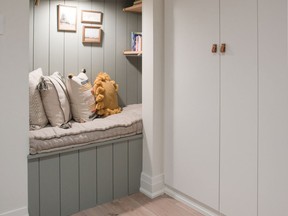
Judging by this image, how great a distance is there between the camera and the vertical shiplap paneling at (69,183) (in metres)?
2.11

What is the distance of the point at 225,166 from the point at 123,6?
6.65 ft

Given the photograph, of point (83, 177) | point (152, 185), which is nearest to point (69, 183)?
point (83, 177)

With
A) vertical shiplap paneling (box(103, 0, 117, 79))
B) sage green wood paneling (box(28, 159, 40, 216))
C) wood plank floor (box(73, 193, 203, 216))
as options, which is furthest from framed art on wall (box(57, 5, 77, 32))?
wood plank floor (box(73, 193, 203, 216))

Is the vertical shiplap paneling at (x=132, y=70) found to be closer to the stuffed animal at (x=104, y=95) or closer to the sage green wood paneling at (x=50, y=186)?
the stuffed animal at (x=104, y=95)

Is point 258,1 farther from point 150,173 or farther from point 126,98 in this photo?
point 126,98

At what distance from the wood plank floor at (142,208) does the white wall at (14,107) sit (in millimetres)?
540

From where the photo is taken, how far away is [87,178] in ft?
7.32

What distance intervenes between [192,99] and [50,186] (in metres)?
1.24

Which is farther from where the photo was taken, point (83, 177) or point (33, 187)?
point (83, 177)

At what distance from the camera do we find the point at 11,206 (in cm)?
188

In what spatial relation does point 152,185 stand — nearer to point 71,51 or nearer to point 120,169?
point 120,169

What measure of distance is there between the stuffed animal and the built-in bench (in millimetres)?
145

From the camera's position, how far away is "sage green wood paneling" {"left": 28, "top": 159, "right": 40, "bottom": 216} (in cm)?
195

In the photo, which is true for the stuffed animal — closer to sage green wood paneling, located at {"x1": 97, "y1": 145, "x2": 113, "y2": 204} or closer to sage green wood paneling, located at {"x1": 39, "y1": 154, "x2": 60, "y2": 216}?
sage green wood paneling, located at {"x1": 97, "y1": 145, "x2": 113, "y2": 204}
